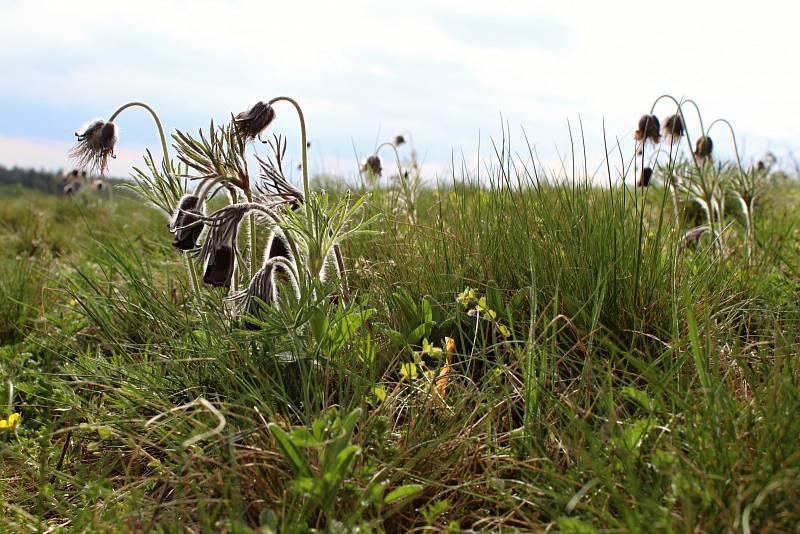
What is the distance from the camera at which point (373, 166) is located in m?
4.56

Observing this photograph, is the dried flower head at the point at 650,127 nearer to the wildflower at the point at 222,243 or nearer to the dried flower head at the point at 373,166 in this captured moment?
the dried flower head at the point at 373,166

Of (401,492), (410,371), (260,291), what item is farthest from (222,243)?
(401,492)

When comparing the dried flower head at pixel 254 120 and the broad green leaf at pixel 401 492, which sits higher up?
the dried flower head at pixel 254 120

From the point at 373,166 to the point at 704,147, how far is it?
79.6 inches

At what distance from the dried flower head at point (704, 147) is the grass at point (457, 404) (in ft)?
4.63

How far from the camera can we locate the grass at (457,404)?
1471 mm

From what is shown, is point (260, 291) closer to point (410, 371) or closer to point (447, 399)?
point (410, 371)

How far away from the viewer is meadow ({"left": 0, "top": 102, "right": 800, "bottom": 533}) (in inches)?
58.1

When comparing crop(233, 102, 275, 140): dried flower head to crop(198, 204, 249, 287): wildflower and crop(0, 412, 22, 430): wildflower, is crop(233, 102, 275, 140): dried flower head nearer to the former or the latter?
crop(198, 204, 249, 287): wildflower

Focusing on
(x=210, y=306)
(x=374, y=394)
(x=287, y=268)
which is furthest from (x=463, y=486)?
(x=210, y=306)

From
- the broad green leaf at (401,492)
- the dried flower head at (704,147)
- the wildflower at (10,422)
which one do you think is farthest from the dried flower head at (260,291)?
the dried flower head at (704,147)

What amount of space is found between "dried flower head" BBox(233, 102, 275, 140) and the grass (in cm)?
63

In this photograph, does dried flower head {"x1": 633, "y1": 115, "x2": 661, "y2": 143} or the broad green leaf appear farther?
dried flower head {"x1": 633, "y1": 115, "x2": 661, "y2": 143}

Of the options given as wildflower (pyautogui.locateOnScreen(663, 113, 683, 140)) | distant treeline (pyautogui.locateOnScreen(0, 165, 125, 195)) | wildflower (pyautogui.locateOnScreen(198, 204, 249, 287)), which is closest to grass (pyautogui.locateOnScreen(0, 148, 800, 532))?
wildflower (pyautogui.locateOnScreen(198, 204, 249, 287))
